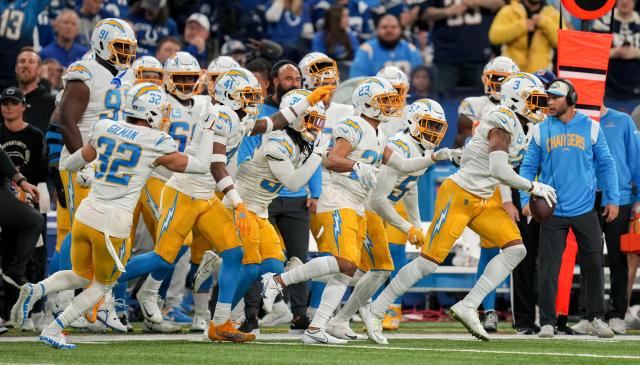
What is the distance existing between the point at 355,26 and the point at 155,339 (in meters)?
7.24

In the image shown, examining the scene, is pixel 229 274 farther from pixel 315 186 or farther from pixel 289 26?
pixel 289 26

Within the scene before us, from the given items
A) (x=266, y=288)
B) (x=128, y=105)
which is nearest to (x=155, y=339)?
(x=266, y=288)

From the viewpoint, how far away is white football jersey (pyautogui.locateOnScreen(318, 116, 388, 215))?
9359 mm

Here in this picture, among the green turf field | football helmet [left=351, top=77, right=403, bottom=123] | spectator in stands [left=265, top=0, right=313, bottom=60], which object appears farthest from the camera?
spectator in stands [left=265, top=0, right=313, bottom=60]

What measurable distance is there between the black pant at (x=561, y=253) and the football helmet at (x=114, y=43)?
11.5 feet

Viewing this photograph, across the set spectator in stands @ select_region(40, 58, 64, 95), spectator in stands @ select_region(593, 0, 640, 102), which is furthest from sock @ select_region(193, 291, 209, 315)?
spectator in stands @ select_region(593, 0, 640, 102)

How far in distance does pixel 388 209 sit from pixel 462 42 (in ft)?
16.4

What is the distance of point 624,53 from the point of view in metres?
14.3

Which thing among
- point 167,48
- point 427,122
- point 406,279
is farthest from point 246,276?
Answer: point 167,48

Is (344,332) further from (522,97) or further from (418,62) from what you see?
(418,62)

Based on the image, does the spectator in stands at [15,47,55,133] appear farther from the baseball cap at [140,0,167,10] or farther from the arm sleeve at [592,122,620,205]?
the arm sleeve at [592,122,620,205]

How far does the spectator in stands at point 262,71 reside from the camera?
Result: 37.2 ft

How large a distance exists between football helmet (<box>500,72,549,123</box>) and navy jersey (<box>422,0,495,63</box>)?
14.9 feet

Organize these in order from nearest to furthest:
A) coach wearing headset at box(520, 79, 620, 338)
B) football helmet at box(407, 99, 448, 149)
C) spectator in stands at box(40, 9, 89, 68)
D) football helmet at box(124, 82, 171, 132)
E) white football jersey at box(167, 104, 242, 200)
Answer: football helmet at box(124, 82, 171, 132) → white football jersey at box(167, 104, 242, 200) → football helmet at box(407, 99, 448, 149) → coach wearing headset at box(520, 79, 620, 338) → spectator in stands at box(40, 9, 89, 68)
